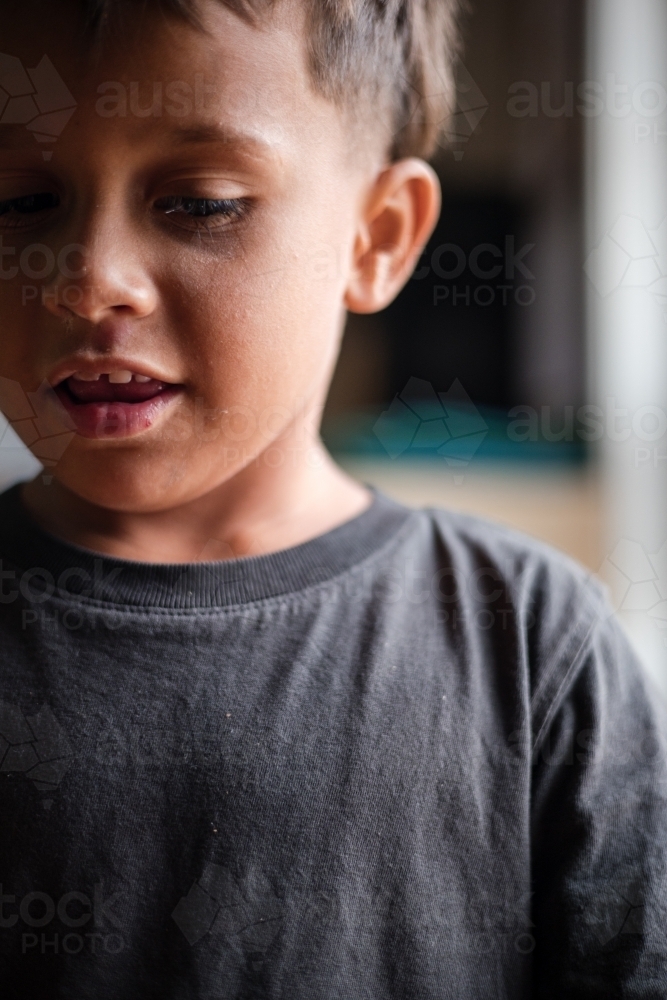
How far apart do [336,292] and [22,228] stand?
183mm

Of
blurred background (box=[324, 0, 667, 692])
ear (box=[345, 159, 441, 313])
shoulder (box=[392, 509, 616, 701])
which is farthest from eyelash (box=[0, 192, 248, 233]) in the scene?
blurred background (box=[324, 0, 667, 692])

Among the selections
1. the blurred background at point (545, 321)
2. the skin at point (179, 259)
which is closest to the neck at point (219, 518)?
the skin at point (179, 259)

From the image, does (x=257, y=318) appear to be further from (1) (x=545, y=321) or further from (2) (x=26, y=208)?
(1) (x=545, y=321)

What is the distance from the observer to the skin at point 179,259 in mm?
446

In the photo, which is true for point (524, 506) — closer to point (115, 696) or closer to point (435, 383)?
point (435, 383)

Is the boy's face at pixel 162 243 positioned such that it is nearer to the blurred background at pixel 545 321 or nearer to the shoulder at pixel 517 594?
the shoulder at pixel 517 594

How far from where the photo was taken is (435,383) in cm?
163

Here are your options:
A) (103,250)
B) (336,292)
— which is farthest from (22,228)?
(336,292)

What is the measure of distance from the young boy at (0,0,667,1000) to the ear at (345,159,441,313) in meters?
0.03

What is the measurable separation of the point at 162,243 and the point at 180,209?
20 mm

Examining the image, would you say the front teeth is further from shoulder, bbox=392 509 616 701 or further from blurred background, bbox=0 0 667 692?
blurred background, bbox=0 0 667 692

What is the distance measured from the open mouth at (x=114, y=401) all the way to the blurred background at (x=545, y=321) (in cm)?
87

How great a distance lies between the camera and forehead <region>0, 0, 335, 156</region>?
0.44 metres

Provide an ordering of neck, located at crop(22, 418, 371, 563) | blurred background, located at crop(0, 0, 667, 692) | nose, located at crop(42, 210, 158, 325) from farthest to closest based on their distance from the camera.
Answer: blurred background, located at crop(0, 0, 667, 692), neck, located at crop(22, 418, 371, 563), nose, located at crop(42, 210, 158, 325)
